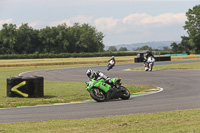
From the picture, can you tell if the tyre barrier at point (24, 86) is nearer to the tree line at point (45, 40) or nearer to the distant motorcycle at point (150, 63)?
the distant motorcycle at point (150, 63)

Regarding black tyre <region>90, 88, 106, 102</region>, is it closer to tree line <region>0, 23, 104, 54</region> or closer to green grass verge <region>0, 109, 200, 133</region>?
green grass verge <region>0, 109, 200, 133</region>

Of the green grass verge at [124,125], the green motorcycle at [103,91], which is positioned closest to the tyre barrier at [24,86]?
the green motorcycle at [103,91]

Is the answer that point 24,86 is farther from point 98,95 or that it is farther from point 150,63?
point 150,63

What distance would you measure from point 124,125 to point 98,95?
6.13 m

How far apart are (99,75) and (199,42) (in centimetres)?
10573

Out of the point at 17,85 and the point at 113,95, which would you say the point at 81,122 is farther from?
the point at 17,85

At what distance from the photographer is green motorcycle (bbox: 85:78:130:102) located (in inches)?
573

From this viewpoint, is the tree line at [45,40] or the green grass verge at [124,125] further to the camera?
the tree line at [45,40]

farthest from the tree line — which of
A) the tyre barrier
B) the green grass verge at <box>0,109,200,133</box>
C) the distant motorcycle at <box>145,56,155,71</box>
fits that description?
the green grass verge at <box>0,109,200,133</box>

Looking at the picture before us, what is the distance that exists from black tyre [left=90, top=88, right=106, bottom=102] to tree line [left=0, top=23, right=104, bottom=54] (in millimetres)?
104162

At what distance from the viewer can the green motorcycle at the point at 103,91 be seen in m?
14.6

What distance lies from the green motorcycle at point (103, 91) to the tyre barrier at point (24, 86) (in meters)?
3.18

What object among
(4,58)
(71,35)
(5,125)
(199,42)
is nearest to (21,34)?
(71,35)

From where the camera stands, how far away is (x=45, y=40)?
127688mm
